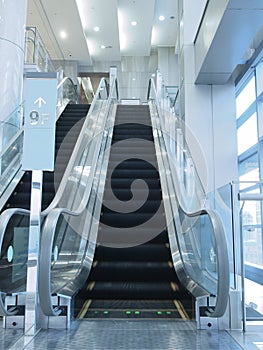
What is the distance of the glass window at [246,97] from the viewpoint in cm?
962

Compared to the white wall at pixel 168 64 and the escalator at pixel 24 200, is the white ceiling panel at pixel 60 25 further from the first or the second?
the escalator at pixel 24 200

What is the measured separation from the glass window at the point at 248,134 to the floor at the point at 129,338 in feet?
21.7

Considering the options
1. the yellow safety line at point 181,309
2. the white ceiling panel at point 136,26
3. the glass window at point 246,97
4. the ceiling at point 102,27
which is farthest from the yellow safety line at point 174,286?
the white ceiling panel at point 136,26

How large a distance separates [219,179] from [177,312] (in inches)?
172

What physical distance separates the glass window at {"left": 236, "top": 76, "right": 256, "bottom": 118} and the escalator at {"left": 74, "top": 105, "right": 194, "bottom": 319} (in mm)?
3995

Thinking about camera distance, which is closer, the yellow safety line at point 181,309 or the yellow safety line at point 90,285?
the yellow safety line at point 181,309

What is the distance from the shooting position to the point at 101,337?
3053 millimetres

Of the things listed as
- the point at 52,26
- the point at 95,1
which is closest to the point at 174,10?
the point at 95,1

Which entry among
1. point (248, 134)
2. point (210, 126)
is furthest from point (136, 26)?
point (210, 126)

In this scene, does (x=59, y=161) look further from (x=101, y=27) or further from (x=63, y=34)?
(x=101, y=27)

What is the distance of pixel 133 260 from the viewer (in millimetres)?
4555

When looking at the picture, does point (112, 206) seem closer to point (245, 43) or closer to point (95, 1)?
point (245, 43)

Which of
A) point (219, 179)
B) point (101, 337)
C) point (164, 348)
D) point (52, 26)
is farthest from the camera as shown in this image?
point (52, 26)

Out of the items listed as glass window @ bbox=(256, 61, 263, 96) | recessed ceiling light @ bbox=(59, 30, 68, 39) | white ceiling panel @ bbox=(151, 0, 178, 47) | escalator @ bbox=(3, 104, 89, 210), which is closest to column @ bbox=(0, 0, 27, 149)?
escalator @ bbox=(3, 104, 89, 210)
